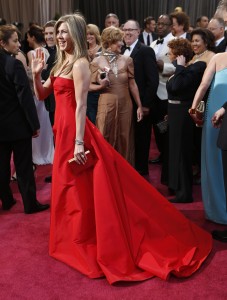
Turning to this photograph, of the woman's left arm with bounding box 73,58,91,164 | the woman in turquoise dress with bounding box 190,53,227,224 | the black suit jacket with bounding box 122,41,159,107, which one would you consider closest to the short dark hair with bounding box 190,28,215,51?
the woman in turquoise dress with bounding box 190,53,227,224

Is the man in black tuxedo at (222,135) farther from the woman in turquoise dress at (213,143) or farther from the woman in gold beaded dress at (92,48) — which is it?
the woman in gold beaded dress at (92,48)

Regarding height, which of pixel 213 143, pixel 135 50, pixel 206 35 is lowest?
pixel 213 143

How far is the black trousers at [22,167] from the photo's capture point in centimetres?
329

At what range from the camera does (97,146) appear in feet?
8.29

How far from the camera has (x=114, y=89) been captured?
143 inches

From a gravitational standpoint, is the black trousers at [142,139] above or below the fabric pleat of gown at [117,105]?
below

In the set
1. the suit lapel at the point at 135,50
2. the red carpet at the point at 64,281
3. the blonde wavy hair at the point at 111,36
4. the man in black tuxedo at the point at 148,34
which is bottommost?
the red carpet at the point at 64,281

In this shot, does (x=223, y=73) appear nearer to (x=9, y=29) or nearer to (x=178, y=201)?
(x=178, y=201)

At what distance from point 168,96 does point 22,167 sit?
1441mm

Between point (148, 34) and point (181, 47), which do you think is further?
point (148, 34)

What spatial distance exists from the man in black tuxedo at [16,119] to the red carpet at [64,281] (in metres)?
0.49

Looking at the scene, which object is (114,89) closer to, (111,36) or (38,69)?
(111,36)

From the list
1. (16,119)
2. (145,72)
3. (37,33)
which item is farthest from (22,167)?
(37,33)

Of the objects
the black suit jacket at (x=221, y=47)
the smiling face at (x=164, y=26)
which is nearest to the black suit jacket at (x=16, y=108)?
the black suit jacket at (x=221, y=47)
